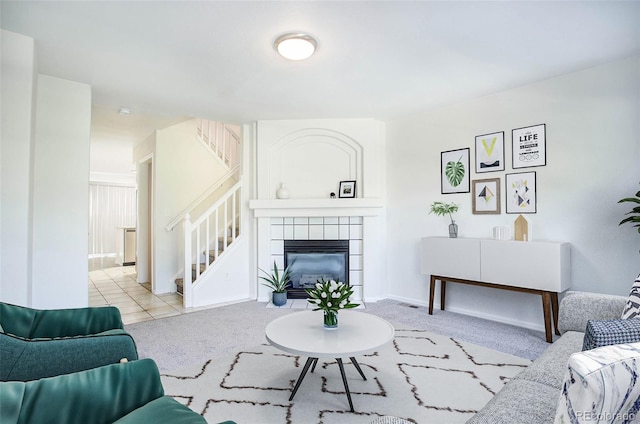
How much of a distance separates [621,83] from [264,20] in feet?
9.77

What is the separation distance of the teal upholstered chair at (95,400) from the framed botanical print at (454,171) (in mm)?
3675

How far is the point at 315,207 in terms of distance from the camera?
441 centimetres

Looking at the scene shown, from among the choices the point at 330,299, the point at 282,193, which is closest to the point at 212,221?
the point at 282,193

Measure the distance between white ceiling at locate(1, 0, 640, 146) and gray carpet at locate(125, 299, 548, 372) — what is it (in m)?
2.41

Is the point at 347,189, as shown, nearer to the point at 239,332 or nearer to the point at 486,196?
the point at 486,196

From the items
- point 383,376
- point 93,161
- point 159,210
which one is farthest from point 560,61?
point 93,161

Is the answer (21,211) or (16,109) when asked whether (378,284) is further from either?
(16,109)

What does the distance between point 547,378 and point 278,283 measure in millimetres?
3284

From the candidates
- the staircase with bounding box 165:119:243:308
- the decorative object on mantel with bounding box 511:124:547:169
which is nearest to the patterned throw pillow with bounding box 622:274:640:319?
the decorative object on mantel with bounding box 511:124:547:169

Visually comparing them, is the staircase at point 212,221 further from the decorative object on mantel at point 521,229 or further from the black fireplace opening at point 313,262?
the decorative object on mantel at point 521,229

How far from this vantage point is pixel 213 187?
5102mm

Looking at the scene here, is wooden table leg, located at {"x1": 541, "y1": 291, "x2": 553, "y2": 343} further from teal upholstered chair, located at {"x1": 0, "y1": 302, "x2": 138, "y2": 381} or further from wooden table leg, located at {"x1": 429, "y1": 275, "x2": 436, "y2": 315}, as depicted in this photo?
teal upholstered chair, located at {"x1": 0, "y1": 302, "x2": 138, "y2": 381}

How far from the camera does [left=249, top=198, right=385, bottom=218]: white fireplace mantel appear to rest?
438 centimetres

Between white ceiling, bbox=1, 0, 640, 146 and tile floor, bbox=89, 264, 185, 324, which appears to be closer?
white ceiling, bbox=1, 0, 640, 146
